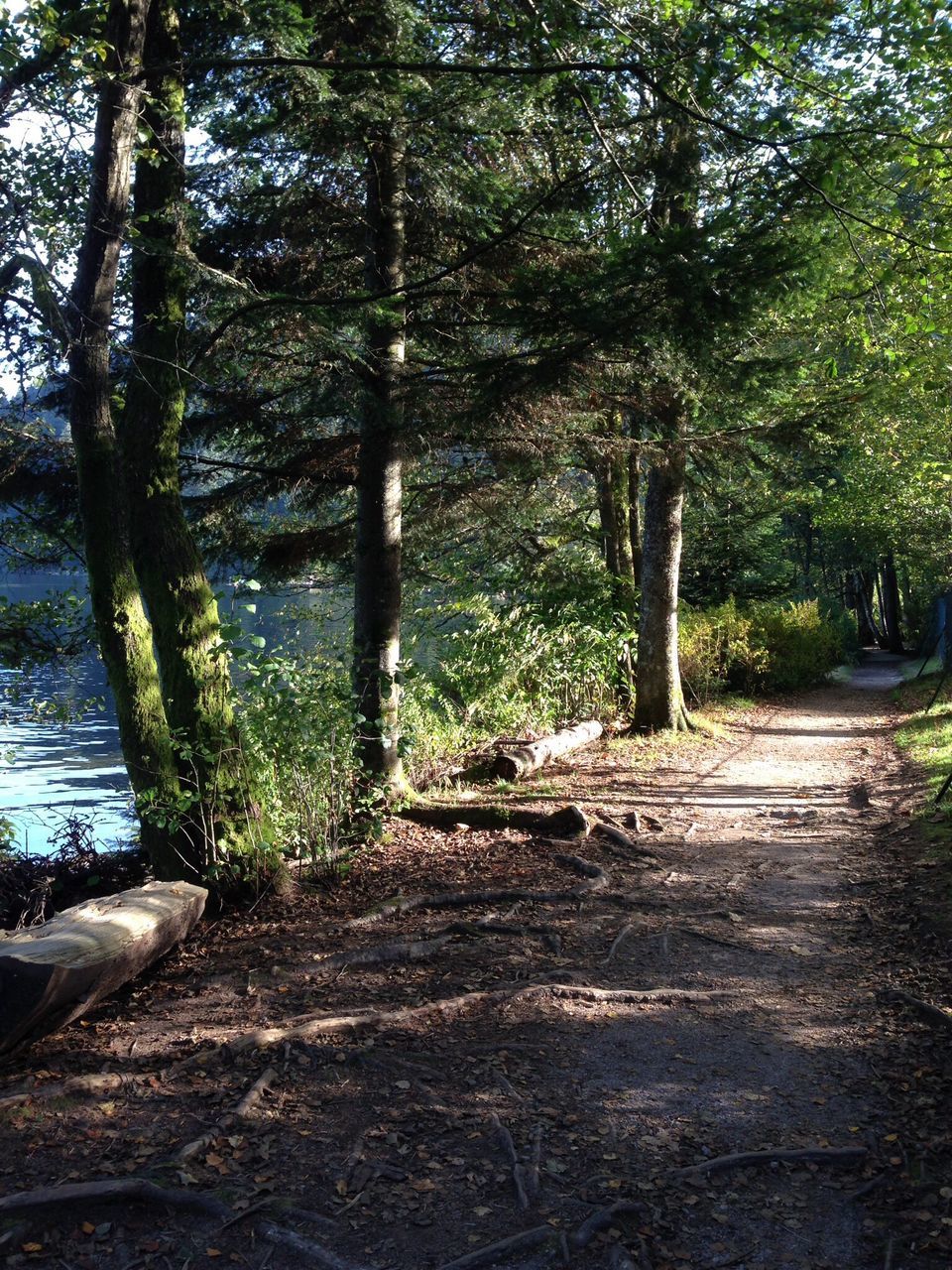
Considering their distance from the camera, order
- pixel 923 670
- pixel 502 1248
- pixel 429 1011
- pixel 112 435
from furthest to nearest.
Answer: pixel 923 670 < pixel 112 435 < pixel 429 1011 < pixel 502 1248

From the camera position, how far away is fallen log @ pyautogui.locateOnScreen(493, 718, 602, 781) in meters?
11.1

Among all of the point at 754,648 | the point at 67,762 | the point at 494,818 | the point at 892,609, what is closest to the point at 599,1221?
the point at 494,818

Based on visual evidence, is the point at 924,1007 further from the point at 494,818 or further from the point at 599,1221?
the point at 494,818

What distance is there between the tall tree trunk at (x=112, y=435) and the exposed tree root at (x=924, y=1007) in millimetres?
4469

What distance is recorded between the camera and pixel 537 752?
37.8 feet

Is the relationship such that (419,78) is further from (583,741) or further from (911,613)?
(911,613)

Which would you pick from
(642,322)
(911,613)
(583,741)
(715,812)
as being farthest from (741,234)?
A: (911,613)

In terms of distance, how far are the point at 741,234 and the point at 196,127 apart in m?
4.92

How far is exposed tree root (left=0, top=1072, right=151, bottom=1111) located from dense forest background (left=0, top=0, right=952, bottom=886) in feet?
7.11

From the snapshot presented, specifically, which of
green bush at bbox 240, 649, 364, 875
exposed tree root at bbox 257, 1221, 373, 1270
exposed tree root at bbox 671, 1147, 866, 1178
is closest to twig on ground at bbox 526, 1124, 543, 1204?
exposed tree root at bbox 671, 1147, 866, 1178

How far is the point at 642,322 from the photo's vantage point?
22.2 feet

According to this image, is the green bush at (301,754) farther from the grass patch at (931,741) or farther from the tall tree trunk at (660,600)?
the tall tree trunk at (660,600)

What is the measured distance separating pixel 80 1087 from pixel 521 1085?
1.91 meters

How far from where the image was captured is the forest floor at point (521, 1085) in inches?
131
